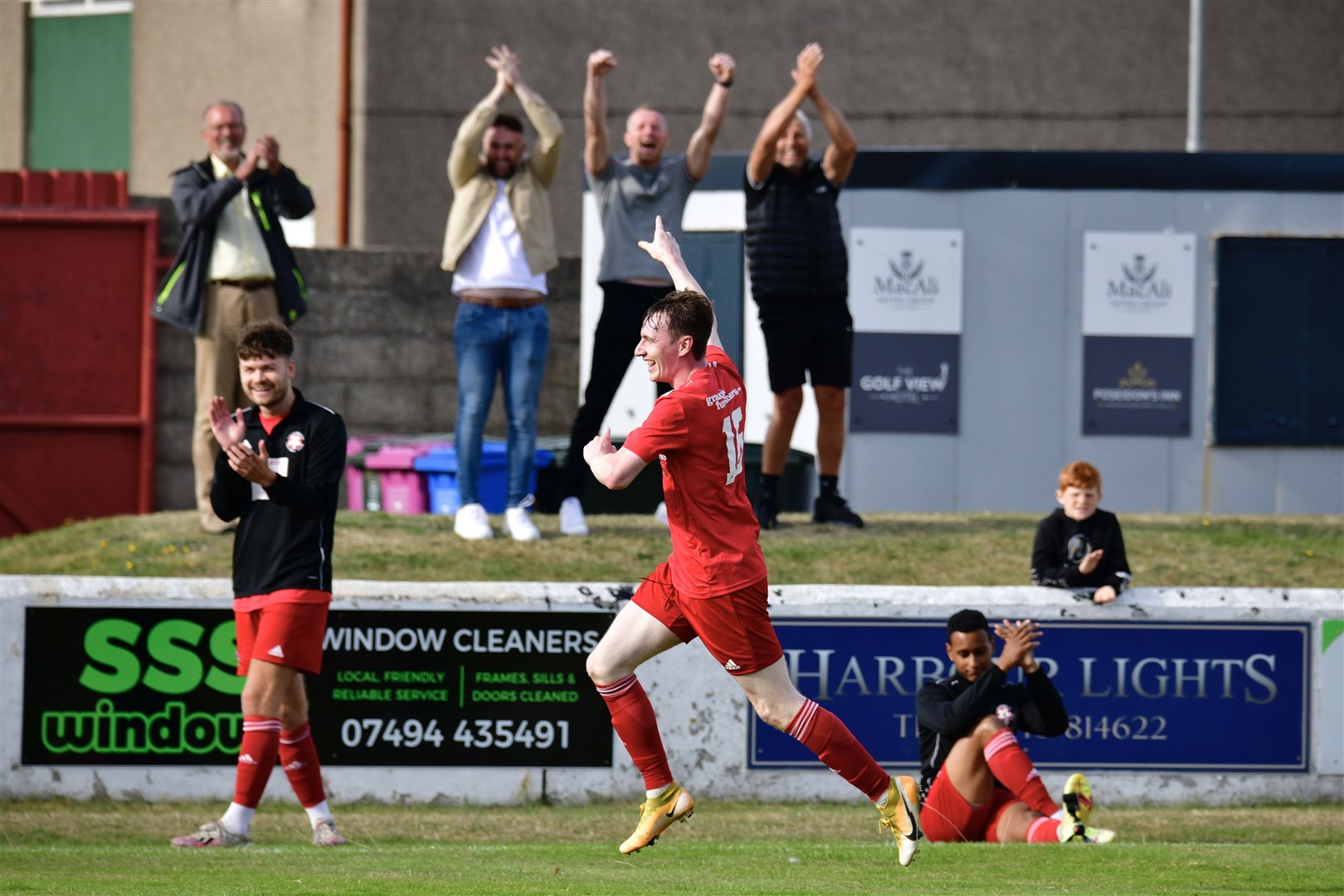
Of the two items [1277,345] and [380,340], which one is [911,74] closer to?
[1277,345]

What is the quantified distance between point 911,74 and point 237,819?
13.8m

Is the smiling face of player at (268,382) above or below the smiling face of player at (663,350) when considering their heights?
below

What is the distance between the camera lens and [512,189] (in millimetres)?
10508

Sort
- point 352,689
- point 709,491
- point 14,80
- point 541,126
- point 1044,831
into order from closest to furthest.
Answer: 1. point 709,491
2. point 1044,831
3. point 352,689
4. point 541,126
5. point 14,80

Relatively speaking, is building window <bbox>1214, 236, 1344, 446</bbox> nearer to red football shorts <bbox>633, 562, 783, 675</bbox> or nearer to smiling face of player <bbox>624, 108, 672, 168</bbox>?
smiling face of player <bbox>624, 108, 672, 168</bbox>

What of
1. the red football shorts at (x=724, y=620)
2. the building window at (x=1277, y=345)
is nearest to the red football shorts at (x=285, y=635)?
the red football shorts at (x=724, y=620)

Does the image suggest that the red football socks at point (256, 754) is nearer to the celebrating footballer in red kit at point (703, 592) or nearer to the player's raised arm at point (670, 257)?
the celebrating footballer in red kit at point (703, 592)

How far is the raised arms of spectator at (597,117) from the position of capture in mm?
10023

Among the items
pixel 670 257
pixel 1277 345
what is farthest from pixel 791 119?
pixel 1277 345

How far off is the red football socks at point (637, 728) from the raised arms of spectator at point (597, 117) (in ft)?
14.9

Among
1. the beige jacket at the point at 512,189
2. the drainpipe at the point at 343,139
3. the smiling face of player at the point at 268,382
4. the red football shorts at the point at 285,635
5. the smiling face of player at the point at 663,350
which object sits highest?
the drainpipe at the point at 343,139

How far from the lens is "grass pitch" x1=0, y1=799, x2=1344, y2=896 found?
21.0ft

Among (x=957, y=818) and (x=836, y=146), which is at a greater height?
(x=836, y=146)

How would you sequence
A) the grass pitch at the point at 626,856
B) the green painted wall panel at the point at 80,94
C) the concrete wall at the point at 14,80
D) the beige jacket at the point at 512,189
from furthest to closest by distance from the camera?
the concrete wall at the point at 14,80
the green painted wall panel at the point at 80,94
the beige jacket at the point at 512,189
the grass pitch at the point at 626,856
